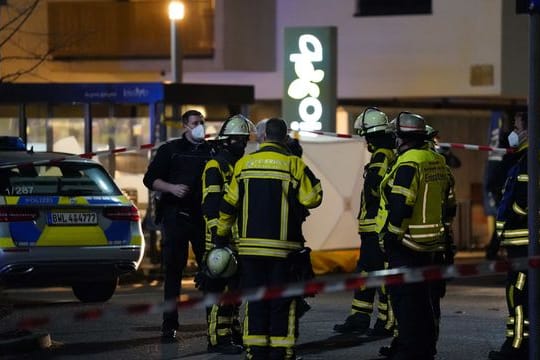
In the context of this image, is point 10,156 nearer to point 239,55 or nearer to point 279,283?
point 279,283

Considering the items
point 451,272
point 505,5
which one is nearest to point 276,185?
point 451,272

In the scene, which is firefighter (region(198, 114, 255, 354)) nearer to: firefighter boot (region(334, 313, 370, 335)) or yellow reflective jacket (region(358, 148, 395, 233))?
yellow reflective jacket (region(358, 148, 395, 233))

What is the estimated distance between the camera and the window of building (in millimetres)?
27344

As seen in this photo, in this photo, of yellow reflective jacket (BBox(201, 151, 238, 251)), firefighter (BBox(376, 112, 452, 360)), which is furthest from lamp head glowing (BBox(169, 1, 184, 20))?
firefighter (BBox(376, 112, 452, 360))

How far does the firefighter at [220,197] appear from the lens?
1069 cm

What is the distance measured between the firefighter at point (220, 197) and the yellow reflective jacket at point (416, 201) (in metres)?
1.52

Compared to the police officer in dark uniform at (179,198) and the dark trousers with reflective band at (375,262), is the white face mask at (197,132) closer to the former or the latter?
the police officer in dark uniform at (179,198)

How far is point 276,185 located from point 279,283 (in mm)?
651

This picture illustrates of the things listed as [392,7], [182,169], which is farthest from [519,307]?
[392,7]

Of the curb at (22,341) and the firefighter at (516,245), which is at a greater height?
the firefighter at (516,245)

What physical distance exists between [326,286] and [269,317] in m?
1.04

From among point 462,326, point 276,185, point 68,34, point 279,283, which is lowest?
point 462,326

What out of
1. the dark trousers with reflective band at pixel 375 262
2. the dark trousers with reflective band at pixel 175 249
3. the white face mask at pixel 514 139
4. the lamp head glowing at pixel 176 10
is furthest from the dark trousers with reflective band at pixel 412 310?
the lamp head glowing at pixel 176 10

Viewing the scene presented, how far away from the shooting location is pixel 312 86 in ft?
72.5
